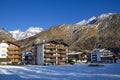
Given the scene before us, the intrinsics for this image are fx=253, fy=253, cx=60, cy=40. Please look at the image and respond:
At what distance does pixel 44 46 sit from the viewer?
12656cm

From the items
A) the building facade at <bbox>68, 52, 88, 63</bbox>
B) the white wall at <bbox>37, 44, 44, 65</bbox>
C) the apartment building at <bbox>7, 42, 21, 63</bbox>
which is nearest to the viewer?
the white wall at <bbox>37, 44, 44, 65</bbox>

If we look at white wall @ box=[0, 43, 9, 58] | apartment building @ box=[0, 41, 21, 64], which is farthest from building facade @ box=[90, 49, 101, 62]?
white wall @ box=[0, 43, 9, 58]

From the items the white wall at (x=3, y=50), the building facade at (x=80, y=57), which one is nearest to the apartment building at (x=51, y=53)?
the white wall at (x=3, y=50)

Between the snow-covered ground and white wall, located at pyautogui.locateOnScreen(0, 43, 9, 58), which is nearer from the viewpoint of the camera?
the snow-covered ground

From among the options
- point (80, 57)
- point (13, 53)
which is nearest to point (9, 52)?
point (13, 53)

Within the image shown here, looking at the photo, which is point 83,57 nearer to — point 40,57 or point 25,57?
point 25,57

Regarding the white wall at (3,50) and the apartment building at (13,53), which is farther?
the apartment building at (13,53)

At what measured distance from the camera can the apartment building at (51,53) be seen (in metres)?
126

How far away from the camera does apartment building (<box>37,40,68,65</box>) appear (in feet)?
413

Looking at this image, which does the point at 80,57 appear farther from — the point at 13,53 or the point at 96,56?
the point at 13,53

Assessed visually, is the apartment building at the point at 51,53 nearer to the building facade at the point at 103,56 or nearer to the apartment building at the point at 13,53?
the apartment building at the point at 13,53

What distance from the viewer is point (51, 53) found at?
418ft

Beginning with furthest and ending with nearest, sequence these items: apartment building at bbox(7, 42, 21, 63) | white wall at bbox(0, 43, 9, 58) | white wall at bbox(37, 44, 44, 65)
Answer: apartment building at bbox(7, 42, 21, 63), white wall at bbox(0, 43, 9, 58), white wall at bbox(37, 44, 44, 65)

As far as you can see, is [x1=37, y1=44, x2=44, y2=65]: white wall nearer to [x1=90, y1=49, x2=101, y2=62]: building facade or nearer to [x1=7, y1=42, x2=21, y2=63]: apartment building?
[x1=7, y1=42, x2=21, y2=63]: apartment building
